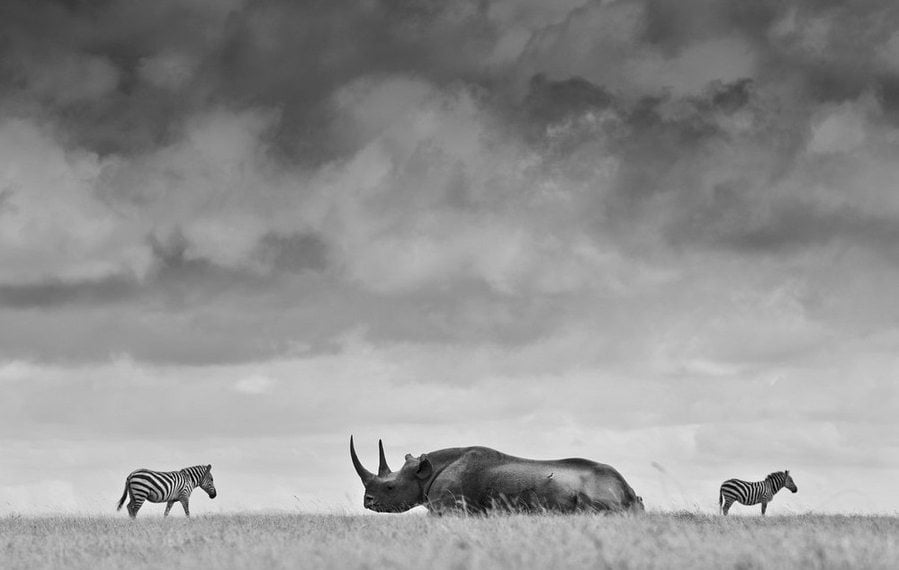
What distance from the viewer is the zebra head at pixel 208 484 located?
28578 mm

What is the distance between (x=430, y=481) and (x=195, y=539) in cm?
666

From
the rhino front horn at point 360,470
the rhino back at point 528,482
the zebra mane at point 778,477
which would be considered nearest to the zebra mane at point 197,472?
the rhino front horn at point 360,470

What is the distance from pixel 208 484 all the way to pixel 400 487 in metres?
10.2

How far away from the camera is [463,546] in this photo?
10.8 m

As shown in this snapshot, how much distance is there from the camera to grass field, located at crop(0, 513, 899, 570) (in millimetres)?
9422

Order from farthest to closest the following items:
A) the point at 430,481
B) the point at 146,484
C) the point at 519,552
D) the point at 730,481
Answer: the point at 730,481 < the point at 146,484 < the point at 430,481 < the point at 519,552

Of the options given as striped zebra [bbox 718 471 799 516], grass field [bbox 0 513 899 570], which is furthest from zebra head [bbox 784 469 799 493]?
grass field [bbox 0 513 899 570]

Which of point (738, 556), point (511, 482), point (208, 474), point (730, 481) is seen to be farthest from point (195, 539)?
point (730, 481)

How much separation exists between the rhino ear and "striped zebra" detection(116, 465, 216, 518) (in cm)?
778

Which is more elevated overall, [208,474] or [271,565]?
[208,474]

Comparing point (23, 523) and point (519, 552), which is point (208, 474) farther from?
point (519, 552)

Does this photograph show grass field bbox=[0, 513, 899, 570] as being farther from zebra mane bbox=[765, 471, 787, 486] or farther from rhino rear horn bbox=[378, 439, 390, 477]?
zebra mane bbox=[765, 471, 787, 486]

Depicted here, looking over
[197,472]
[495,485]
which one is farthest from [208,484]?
[495,485]

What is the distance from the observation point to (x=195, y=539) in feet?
47.9
